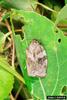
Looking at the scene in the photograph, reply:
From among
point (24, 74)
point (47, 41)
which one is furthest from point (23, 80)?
point (47, 41)

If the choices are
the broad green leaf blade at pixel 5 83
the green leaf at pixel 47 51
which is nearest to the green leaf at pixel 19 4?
the green leaf at pixel 47 51

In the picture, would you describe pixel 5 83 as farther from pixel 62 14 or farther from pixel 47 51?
pixel 62 14

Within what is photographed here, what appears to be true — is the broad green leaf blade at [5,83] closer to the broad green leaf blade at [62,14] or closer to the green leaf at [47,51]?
the green leaf at [47,51]

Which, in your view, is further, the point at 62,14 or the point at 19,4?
the point at 19,4

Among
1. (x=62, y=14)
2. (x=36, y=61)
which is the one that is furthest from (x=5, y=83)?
(x=62, y=14)

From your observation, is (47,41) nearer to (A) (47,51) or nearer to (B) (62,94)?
(A) (47,51)
